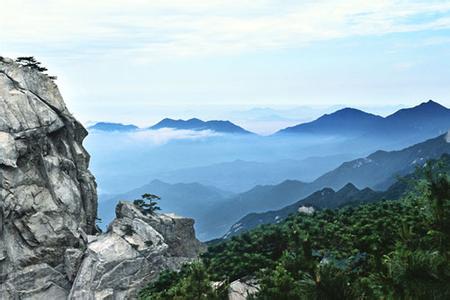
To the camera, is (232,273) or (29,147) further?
(29,147)

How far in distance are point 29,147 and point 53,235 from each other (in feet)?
29.9

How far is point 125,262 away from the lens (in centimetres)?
4975

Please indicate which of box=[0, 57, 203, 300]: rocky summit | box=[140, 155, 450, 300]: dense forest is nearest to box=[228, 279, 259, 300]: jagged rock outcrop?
box=[140, 155, 450, 300]: dense forest

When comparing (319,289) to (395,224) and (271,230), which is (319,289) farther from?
(271,230)

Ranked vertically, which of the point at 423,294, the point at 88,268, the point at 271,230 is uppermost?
the point at 423,294

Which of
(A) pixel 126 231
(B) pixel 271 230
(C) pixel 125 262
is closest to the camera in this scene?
(B) pixel 271 230

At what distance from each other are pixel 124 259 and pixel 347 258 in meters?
23.7

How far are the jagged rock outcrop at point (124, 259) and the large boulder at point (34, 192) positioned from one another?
119 inches

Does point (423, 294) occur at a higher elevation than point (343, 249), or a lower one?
higher

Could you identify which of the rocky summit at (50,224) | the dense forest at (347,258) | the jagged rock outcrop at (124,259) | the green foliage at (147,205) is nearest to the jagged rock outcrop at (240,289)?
the dense forest at (347,258)

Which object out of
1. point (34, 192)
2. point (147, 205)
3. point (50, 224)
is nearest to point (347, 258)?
point (50, 224)

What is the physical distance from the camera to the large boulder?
159 ft

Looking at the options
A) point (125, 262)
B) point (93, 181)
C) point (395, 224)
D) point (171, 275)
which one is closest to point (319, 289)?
point (395, 224)

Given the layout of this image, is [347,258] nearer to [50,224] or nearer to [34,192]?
[50,224]
